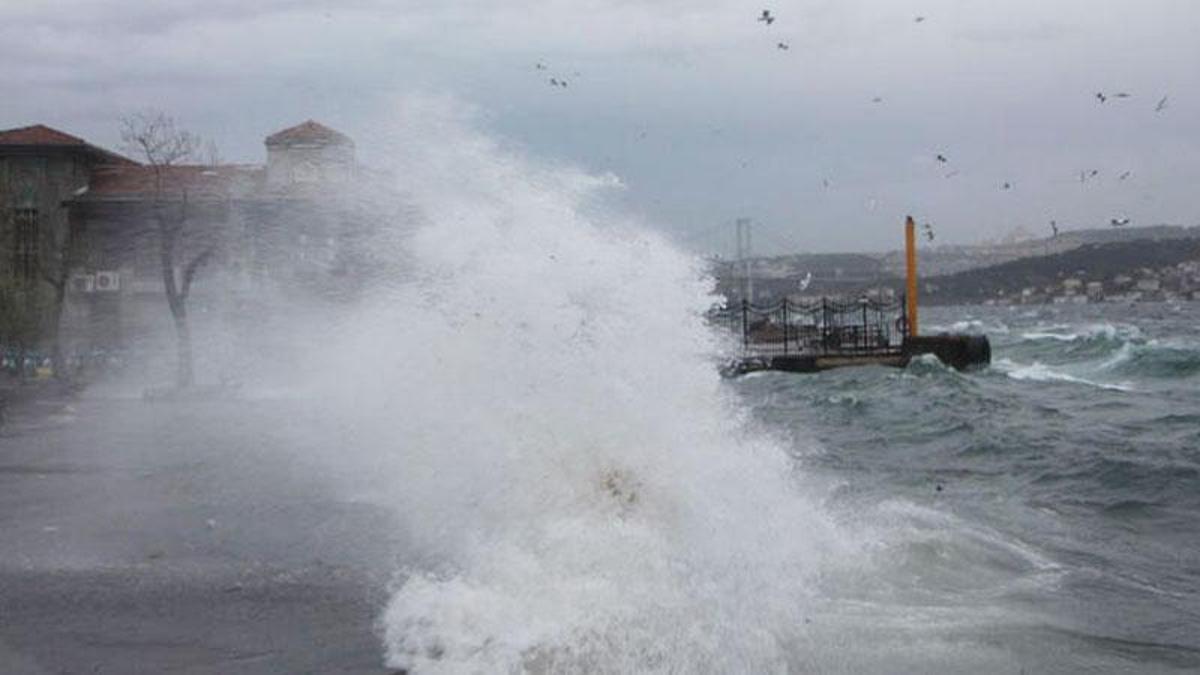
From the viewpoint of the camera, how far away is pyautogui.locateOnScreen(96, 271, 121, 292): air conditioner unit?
143 ft

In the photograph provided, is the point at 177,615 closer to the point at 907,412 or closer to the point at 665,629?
the point at 665,629

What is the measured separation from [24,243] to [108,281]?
3.34m

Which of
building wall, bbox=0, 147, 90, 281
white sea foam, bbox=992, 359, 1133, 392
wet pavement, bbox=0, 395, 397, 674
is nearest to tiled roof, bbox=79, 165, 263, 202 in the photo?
building wall, bbox=0, 147, 90, 281

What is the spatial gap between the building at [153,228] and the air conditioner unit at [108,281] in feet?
0.13

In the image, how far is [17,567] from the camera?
8.72 m

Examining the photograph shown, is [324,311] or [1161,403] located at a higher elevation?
[324,311]

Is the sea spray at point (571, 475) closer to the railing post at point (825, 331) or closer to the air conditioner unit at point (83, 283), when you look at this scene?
the railing post at point (825, 331)

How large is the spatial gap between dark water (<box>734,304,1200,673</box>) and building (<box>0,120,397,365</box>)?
1053 centimetres

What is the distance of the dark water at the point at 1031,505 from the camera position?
25.6 feet

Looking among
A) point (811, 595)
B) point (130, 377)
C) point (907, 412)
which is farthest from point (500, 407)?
point (130, 377)

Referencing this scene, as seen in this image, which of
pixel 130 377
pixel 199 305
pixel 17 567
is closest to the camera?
pixel 17 567

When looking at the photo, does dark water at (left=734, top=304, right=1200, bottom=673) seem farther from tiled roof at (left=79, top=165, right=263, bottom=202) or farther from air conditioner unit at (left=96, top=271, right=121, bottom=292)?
air conditioner unit at (left=96, top=271, right=121, bottom=292)

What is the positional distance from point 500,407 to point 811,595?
2.59 metres

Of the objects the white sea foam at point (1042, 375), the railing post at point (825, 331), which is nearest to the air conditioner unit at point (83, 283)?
the railing post at point (825, 331)
